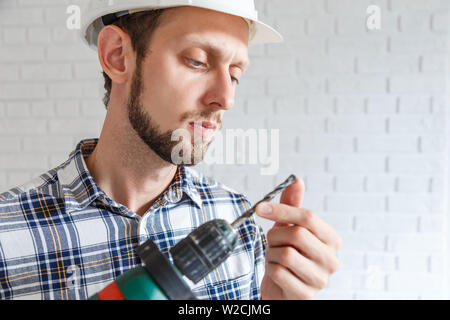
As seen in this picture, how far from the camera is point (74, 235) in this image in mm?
755

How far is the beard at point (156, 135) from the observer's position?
78 centimetres

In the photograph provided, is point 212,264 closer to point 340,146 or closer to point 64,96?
point 340,146

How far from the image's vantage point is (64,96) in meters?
1.50

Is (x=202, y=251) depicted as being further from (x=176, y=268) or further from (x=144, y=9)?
(x=144, y=9)

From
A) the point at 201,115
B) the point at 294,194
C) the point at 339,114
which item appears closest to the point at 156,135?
the point at 201,115

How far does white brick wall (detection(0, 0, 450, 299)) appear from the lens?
142cm

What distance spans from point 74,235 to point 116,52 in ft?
1.39

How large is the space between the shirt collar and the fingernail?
14.4 inches

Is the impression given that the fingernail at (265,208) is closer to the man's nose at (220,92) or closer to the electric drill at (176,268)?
the electric drill at (176,268)

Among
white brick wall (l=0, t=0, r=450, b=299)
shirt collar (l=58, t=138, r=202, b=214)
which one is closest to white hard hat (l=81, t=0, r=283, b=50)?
shirt collar (l=58, t=138, r=202, b=214)

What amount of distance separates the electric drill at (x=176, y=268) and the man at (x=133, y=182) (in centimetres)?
17

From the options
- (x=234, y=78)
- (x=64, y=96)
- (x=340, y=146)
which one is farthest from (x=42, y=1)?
(x=340, y=146)

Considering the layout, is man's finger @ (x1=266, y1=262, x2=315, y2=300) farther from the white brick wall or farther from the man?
the white brick wall
